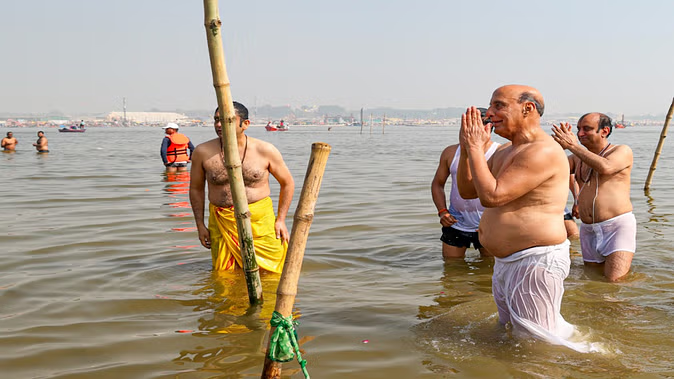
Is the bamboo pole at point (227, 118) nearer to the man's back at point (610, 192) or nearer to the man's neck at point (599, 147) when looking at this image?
the man's back at point (610, 192)

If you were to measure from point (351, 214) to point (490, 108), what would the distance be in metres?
7.42

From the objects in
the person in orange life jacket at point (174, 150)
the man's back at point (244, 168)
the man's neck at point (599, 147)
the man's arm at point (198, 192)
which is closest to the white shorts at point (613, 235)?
the man's neck at point (599, 147)

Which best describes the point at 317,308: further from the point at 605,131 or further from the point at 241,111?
the point at 605,131

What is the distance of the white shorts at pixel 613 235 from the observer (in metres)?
6.16

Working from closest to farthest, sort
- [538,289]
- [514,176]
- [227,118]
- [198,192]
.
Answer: [514,176]
[538,289]
[227,118]
[198,192]

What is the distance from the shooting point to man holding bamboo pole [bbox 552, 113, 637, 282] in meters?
6.16

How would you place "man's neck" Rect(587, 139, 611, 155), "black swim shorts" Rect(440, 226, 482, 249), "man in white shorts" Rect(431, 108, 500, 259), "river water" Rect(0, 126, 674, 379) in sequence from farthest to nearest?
"black swim shorts" Rect(440, 226, 482, 249) → "man in white shorts" Rect(431, 108, 500, 259) → "man's neck" Rect(587, 139, 611, 155) → "river water" Rect(0, 126, 674, 379)

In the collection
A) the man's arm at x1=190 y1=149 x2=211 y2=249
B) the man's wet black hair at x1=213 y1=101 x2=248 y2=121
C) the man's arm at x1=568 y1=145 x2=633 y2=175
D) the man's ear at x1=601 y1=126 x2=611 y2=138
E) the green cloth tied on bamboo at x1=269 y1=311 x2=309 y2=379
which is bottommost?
the green cloth tied on bamboo at x1=269 y1=311 x2=309 y2=379

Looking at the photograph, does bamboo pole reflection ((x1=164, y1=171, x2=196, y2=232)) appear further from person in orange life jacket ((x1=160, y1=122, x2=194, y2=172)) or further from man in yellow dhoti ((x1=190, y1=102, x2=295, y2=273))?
man in yellow dhoti ((x1=190, y1=102, x2=295, y2=273))

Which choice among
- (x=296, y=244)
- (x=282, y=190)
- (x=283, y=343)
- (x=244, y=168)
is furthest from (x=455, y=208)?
(x=283, y=343)

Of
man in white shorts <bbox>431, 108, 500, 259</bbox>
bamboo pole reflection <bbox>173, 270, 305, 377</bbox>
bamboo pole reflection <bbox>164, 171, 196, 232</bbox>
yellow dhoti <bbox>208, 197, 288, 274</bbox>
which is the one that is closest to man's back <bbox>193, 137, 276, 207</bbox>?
yellow dhoti <bbox>208, 197, 288, 274</bbox>

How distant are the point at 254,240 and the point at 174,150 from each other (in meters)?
12.9

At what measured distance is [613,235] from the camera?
620 cm

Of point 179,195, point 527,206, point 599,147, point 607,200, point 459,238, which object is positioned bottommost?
point 179,195
